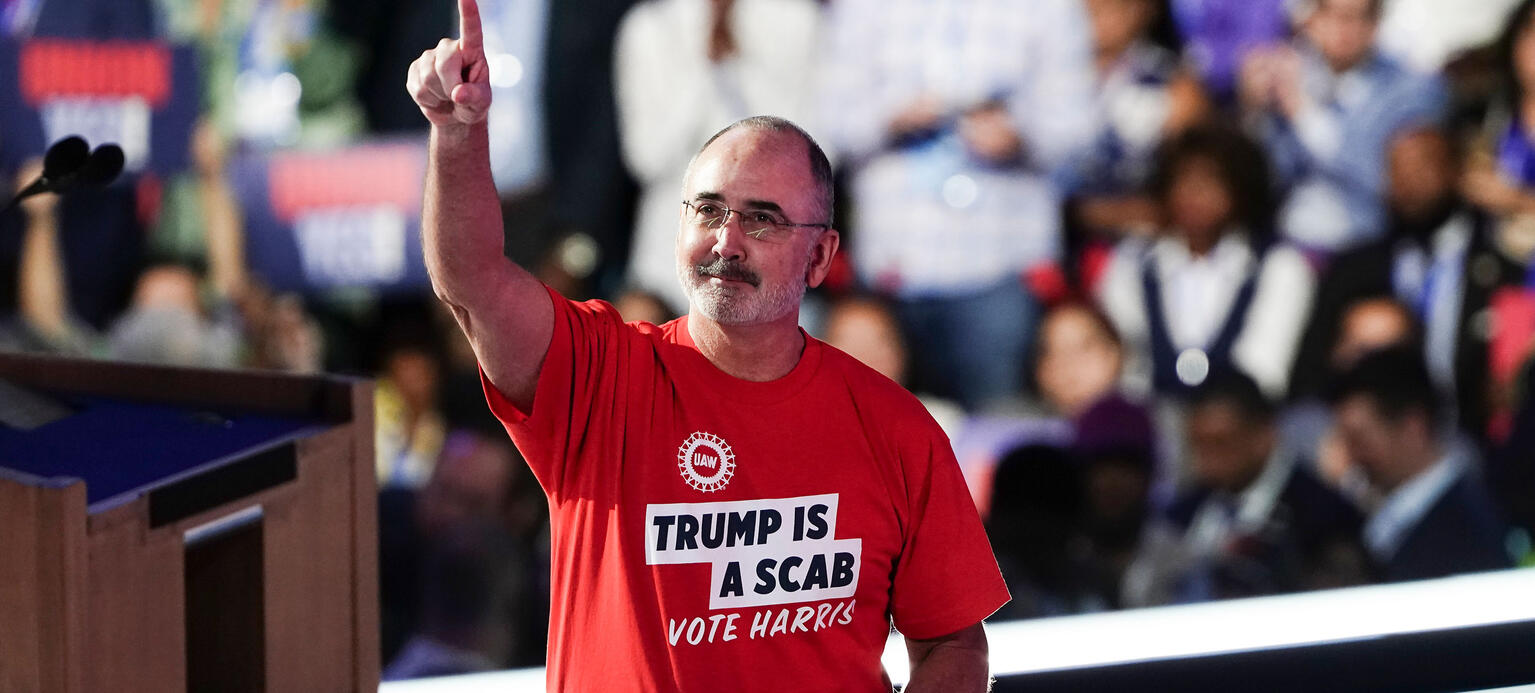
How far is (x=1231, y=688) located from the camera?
3.22 metres

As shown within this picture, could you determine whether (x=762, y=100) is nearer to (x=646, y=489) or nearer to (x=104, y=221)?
(x=104, y=221)

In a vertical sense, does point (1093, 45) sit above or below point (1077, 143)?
above

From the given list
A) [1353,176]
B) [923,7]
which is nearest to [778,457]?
[923,7]

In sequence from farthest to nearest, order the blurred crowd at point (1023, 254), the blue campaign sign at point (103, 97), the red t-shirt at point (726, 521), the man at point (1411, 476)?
the man at point (1411, 476)
the blurred crowd at point (1023, 254)
the blue campaign sign at point (103, 97)
the red t-shirt at point (726, 521)

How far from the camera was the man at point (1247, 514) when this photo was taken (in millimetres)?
3576

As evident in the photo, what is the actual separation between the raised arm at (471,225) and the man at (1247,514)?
2556 mm

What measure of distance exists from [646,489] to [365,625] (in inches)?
12.3

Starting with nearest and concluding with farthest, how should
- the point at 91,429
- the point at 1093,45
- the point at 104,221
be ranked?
the point at 91,429
the point at 104,221
the point at 1093,45

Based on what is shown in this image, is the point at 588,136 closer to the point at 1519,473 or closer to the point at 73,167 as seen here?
the point at 73,167

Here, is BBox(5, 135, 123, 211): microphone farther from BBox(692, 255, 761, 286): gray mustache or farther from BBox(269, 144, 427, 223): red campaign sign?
BBox(269, 144, 427, 223): red campaign sign

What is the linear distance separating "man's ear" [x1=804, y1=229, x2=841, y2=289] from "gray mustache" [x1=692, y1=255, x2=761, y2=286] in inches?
4.0

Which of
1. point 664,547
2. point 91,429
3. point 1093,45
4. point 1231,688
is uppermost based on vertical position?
point 1093,45

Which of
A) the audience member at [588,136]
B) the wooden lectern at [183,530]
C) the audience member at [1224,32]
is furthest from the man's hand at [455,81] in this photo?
the audience member at [1224,32]

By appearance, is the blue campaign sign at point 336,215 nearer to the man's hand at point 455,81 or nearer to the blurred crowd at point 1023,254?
the blurred crowd at point 1023,254
